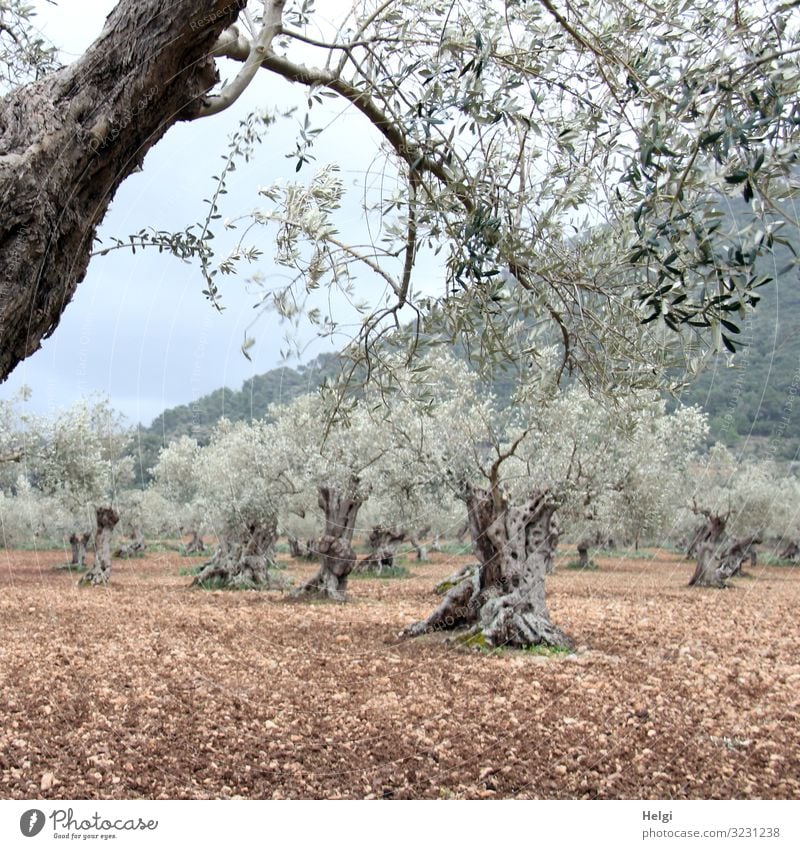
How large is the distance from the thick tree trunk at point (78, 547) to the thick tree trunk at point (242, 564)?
6632 millimetres

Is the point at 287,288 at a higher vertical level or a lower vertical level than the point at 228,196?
lower

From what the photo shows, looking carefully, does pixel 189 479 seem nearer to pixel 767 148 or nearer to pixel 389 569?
pixel 389 569

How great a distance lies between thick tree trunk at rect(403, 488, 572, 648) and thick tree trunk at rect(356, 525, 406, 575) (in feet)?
31.3

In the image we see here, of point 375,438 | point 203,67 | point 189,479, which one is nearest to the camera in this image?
point 203,67

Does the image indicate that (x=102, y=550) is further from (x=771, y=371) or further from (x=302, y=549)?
(x=771, y=371)

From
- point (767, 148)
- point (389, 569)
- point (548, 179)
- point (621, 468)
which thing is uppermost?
point (548, 179)

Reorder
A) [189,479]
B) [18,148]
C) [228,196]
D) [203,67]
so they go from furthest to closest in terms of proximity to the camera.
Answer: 1. [189,479]
2. [228,196]
3. [203,67]
4. [18,148]

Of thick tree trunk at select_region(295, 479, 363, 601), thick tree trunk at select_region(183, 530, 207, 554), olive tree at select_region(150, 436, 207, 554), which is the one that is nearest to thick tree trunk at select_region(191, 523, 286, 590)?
thick tree trunk at select_region(295, 479, 363, 601)

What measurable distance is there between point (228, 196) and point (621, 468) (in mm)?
10612

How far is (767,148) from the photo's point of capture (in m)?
2.94

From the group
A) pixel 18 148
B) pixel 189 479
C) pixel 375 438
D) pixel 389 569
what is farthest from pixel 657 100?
pixel 189 479

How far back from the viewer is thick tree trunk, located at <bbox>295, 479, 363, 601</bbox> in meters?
12.4

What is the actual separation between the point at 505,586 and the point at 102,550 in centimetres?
959

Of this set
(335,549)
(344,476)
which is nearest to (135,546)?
(344,476)
